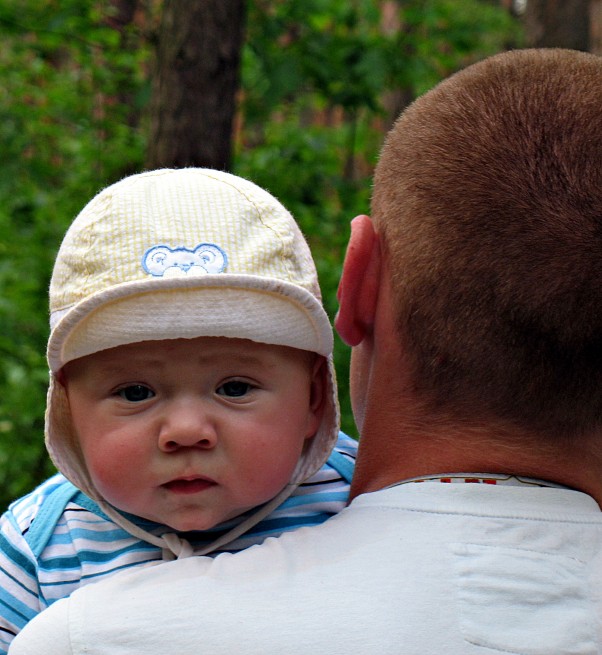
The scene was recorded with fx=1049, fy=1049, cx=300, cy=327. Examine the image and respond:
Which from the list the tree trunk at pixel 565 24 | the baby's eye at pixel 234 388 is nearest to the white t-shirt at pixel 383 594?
the baby's eye at pixel 234 388

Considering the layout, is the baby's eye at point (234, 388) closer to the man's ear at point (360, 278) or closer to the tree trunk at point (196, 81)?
the man's ear at point (360, 278)

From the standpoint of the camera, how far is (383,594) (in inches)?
60.4

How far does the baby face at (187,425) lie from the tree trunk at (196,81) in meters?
2.70

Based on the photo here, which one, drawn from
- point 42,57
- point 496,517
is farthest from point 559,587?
point 42,57

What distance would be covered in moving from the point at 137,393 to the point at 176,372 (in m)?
0.09

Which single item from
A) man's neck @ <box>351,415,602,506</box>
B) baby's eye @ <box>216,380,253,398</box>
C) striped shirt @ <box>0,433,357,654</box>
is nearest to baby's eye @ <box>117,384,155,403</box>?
baby's eye @ <box>216,380,253,398</box>

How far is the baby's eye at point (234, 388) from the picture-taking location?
186 cm

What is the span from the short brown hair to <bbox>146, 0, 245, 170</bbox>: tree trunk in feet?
9.09

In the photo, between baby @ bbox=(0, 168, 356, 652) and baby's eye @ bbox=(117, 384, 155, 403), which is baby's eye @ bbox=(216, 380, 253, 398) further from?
baby's eye @ bbox=(117, 384, 155, 403)

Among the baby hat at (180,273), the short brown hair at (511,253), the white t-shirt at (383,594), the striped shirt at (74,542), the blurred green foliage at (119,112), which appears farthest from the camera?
the blurred green foliage at (119,112)

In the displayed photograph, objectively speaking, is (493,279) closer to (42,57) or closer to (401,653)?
(401,653)

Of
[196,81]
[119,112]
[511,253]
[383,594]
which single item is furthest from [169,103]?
[383,594]

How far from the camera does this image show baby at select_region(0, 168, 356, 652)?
1.80m

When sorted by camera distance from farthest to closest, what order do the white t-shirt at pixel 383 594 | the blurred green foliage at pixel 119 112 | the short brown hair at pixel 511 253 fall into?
the blurred green foliage at pixel 119 112, the short brown hair at pixel 511 253, the white t-shirt at pixel 383 594
